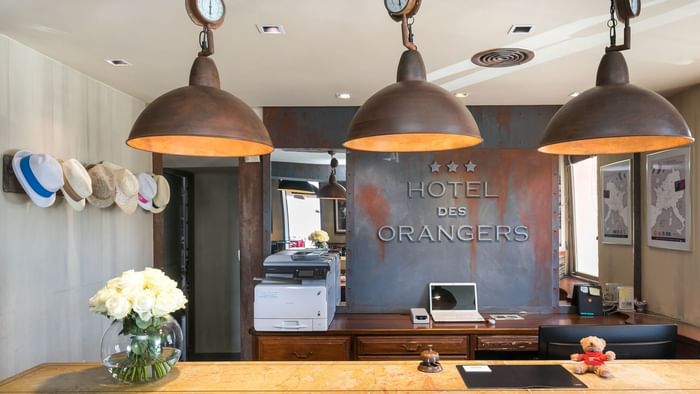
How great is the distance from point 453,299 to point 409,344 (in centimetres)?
62

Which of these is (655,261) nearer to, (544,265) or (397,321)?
(544,265)

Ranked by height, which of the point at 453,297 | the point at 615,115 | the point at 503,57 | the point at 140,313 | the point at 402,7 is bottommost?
the point at 453,297

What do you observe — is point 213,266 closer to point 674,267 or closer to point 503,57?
point 503,57

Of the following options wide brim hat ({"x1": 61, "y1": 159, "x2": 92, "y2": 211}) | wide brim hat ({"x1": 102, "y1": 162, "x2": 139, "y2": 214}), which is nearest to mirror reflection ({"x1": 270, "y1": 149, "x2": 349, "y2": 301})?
wide brim hat ({"x1": 102, "y1": 162, "x2": 139, "y2": 214})

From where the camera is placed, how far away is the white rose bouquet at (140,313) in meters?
1.69

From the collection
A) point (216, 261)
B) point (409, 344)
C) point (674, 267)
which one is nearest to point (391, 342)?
point (409, 344)

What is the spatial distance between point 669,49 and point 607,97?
1430mm

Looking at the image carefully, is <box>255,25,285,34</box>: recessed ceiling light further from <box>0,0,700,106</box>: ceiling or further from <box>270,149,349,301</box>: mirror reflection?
<box>270,149,349,301</box>: mirror reflection

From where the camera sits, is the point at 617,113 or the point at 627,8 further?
the point at 627,8

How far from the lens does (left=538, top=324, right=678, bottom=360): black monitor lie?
214 cm

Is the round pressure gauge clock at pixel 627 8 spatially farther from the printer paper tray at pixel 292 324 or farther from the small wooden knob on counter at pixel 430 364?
the printer paper tray at pixel 292 324

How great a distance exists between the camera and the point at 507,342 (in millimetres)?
3338

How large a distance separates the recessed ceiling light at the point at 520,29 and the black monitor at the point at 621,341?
1.37 metres

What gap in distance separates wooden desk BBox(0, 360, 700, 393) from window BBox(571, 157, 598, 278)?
2.40 metres
